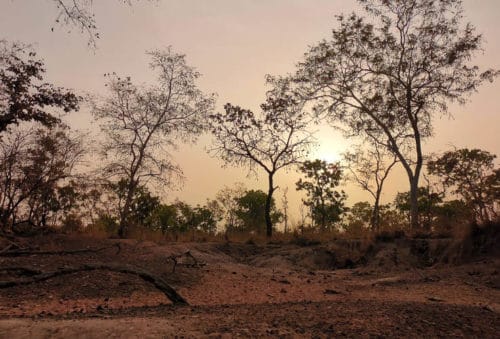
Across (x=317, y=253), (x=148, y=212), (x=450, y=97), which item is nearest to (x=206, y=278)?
(x=317, y=253)

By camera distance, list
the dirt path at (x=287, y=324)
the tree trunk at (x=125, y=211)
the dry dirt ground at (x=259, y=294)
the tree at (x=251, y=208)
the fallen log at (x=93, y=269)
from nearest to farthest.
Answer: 1. the dirt path at (x=287, y=324)
2. the dry dirt ground at (x=259, y=294)
3. the fallen log at (x=93, y=269)
4. the tree trunk at (x=125, y=211)
5. the tree at (x=251, y=208)

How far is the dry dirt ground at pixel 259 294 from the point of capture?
3262mm

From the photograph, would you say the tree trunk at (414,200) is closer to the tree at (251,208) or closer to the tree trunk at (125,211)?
the tree trunk at (125,211)

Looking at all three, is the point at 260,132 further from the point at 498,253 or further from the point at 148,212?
the point at 148,212

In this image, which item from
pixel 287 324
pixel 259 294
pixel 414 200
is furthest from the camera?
pixel 414 200

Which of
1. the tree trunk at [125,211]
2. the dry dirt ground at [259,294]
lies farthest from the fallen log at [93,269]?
the tree trunk at [125,211]

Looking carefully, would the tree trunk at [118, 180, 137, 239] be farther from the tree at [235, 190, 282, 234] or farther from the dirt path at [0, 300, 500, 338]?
the tree at [235, 190, 282, 234]

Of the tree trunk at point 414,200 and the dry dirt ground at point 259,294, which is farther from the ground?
the tree trunk at point 414,200

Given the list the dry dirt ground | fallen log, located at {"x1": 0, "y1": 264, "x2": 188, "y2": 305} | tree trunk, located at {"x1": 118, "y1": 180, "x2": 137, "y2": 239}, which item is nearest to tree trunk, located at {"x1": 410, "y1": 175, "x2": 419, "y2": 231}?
the dry dirt ground

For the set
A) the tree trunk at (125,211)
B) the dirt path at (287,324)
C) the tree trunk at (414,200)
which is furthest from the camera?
the tree trunk at (125,211)

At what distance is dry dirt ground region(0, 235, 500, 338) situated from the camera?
10.7 ft

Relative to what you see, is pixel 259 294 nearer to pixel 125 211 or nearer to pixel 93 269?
pixel 93 269

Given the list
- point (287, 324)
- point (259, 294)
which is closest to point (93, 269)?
point (287, 324)

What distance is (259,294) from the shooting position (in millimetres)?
7305
